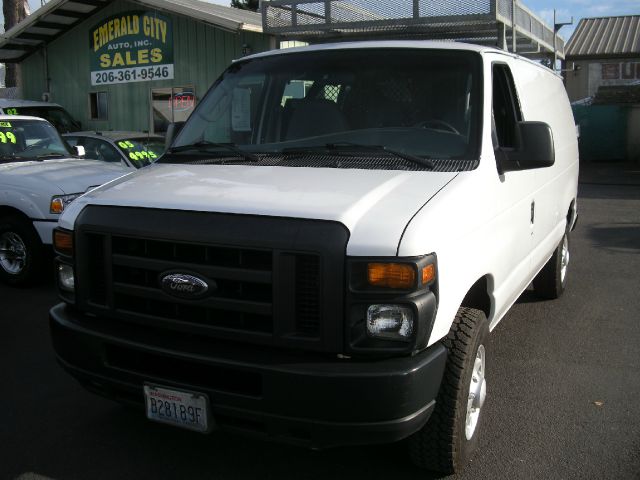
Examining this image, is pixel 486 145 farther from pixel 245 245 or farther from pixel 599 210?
pixel 599 210

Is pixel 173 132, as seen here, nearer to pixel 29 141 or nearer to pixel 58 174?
pixel 58 174

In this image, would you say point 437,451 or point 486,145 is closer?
point 437,451

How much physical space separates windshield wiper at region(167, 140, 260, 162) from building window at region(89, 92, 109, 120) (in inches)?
554

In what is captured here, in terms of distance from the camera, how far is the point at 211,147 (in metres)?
3.99

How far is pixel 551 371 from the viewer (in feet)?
15.2

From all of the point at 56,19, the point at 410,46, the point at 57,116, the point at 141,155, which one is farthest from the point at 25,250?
the point at 56,19

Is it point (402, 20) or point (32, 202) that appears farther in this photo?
point (402, 20)

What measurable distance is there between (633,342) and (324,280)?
351cm

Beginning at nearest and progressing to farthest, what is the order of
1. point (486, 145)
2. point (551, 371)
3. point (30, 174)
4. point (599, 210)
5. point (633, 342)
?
1. point (486, 145)
2. point (551, 371)
3. point (633, 342)
4. point (30, 174)
5. point (599, 210)

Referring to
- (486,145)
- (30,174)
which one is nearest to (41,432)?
(486,145)

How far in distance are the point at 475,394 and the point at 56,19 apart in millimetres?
16291

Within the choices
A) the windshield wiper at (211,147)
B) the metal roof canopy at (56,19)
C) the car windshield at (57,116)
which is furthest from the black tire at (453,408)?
the car windshield at (57,116)

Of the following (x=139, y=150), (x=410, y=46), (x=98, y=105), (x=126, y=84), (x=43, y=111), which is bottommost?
(x=139, y=150)

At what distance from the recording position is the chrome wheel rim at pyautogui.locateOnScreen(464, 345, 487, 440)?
3.36m
